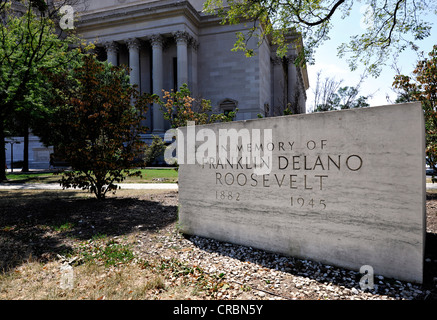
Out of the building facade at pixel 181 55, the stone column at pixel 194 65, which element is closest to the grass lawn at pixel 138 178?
the building facade at pixel 181 55

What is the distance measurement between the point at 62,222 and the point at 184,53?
3002 cm

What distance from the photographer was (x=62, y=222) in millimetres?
7137

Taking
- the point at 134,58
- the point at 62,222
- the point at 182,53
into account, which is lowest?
the point at 62,222

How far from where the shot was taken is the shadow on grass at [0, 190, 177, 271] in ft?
16.8

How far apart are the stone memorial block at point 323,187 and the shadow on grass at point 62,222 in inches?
96.2

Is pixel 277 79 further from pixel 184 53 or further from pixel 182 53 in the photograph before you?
pixel 182 53

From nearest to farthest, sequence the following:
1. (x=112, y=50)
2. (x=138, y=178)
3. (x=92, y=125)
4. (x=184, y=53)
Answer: (x=92, y=125) < (x=138, y=178) < (x=184, y=53) < (x=112, y=50)

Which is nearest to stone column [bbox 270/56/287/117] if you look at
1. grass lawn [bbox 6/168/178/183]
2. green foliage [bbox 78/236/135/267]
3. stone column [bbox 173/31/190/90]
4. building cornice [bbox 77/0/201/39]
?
building cornice [bbox 77/0/201/39]

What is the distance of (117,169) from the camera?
951 cm

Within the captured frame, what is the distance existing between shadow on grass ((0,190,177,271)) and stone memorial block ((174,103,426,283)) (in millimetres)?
2444

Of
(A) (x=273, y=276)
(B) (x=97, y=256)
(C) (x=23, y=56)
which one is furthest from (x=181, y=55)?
(A) (x=273, y=276)

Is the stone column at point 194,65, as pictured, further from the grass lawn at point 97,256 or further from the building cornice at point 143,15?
the grass lawn at point 97,256
